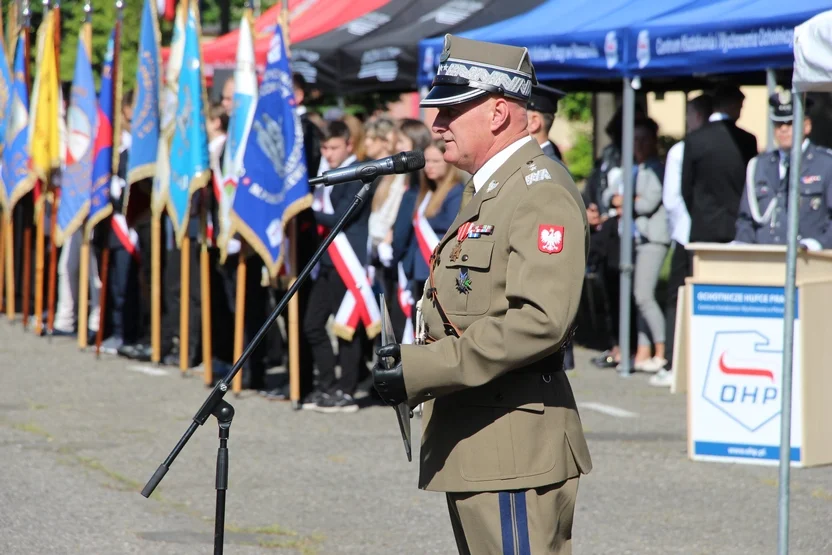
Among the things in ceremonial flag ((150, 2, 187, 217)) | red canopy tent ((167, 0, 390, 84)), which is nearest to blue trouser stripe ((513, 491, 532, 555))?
ceremonial flag ((150, 2, 187, 217))

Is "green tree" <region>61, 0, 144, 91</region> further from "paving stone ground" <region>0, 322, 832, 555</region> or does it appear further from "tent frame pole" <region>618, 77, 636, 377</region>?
"paving stone ground" <region>0, 322, 832, 555</region>

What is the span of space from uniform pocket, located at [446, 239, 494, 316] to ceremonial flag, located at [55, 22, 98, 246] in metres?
9.08

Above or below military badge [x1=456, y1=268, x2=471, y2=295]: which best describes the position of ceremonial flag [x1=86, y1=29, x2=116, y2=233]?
above

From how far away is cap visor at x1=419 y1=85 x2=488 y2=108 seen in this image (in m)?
3.31

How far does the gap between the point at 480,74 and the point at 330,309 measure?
6309 mm

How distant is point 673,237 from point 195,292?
12.8ft

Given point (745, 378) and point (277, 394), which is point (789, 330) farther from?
point (277, 394)

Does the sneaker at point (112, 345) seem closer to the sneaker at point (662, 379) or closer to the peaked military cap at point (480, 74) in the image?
the sneaker at point (662, 379)

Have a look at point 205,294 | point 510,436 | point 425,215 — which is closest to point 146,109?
point 205,294

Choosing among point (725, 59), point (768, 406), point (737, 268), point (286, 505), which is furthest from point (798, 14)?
point (286, 505)

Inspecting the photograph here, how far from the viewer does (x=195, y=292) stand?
35.7ft

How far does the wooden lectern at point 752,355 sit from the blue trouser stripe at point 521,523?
14.6 ft

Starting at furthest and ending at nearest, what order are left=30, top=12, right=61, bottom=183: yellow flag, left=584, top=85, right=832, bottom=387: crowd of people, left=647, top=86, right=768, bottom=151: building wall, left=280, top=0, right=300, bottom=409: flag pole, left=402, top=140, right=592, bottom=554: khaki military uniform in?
left=647, top=86, right=768, bottom=151: building wall
left=30, top=12, right=61, bottom=183: yellow flag
left=280, top=0, right=300, bottom=409: flag pole
left=584, top=85, right=832, bottom=387: crowd of people
left=402, top=140, right=592, bottom=554: khaki military uniform

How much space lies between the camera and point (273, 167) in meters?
9.44
